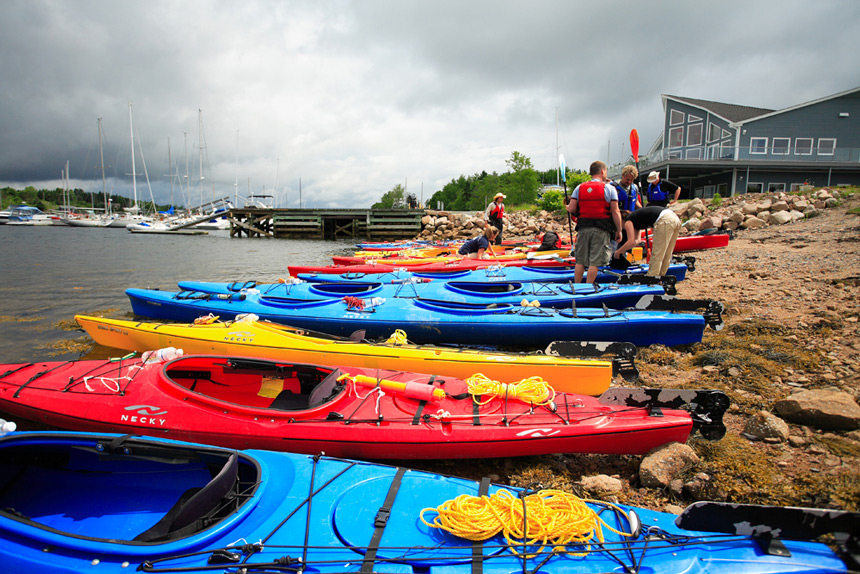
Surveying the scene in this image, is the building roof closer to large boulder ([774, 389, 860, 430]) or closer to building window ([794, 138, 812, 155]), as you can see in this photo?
building window ([794, 138, 812, 155])

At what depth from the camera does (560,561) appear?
1.95m

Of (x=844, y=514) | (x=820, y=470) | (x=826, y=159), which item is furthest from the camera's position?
(x=826, y=159)

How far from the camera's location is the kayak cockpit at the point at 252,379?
387cm

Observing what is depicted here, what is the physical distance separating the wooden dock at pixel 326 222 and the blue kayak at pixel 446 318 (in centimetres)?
2471

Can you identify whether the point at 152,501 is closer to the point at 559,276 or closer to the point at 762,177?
the point at 559,276

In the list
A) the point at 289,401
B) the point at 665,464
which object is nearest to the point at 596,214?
the point at 665,464

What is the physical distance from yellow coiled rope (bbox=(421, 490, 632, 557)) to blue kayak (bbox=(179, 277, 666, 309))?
4323 millimetres

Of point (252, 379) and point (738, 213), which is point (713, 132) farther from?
point (252, 379)

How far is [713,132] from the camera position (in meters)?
23.9

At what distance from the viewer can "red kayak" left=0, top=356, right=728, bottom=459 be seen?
317 centimetres

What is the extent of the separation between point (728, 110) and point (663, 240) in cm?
2452

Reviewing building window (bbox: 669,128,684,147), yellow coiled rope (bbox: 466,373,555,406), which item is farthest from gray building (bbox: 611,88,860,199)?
yellow coiled rope (bbox: 466,373,555,406)

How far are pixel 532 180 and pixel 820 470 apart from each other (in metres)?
41.5

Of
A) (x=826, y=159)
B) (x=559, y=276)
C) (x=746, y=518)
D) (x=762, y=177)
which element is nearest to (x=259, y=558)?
(x=746, y=518)
